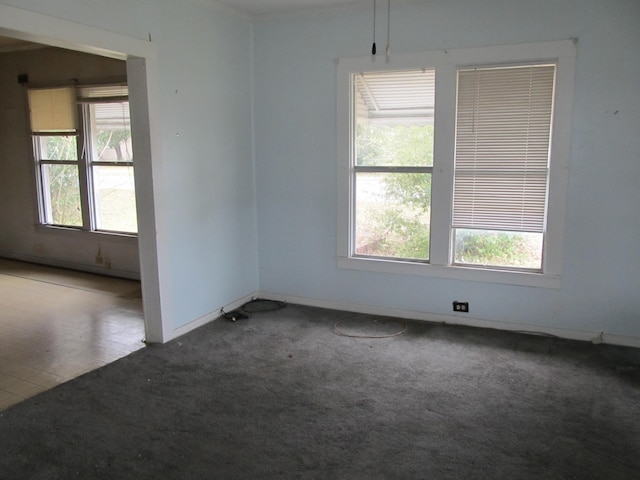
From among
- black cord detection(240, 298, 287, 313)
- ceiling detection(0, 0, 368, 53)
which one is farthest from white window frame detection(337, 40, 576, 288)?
black cord detection(240, 298, 287, 313)

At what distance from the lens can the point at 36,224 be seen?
263 inches

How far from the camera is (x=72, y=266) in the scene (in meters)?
6.48

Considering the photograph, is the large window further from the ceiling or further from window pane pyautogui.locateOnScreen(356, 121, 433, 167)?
window pane pyautogui.locateOnScreen(356, 121, 433, 167)

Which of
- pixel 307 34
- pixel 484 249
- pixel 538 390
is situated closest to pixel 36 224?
pixel 307 34

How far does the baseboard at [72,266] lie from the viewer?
605cm

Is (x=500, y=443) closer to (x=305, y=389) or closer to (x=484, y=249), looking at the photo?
(x=305, y=389)

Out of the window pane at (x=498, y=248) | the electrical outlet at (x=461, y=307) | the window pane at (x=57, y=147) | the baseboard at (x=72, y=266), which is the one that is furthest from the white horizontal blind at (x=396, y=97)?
the window pane at (x=57, y=147)

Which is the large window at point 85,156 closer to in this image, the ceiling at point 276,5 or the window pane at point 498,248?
the ceiling at point 276,5

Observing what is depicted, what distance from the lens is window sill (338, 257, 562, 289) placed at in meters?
4.08

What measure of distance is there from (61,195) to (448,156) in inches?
190

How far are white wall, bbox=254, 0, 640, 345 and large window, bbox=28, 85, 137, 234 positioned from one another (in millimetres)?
1824

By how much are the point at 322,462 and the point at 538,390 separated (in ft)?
5.09

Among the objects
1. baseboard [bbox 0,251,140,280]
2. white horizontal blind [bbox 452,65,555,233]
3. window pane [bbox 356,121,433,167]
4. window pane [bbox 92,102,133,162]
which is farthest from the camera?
baseboard [bbox 0,251,140,280]

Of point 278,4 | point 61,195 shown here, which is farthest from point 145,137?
point 61,195
